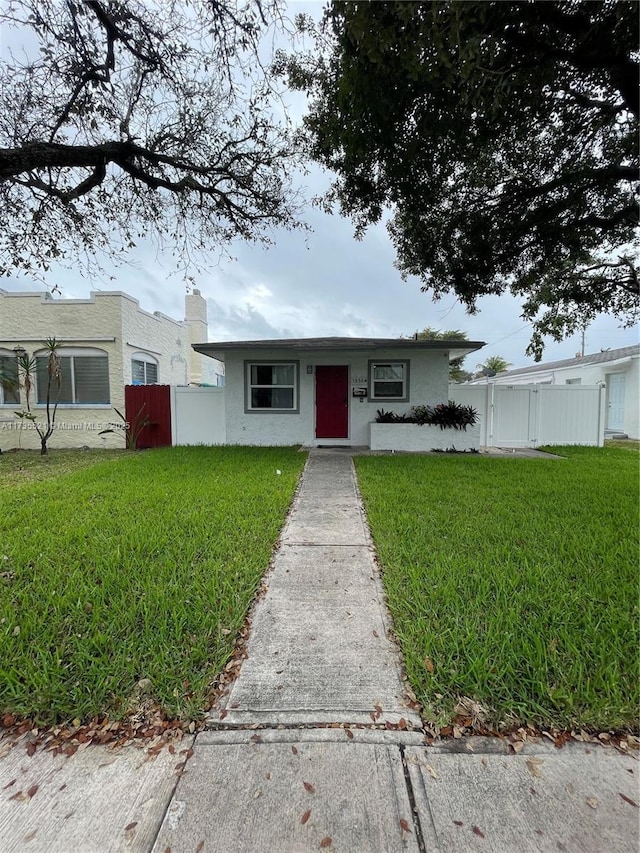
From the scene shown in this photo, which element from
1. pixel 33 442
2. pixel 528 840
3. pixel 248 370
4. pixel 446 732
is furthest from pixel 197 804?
pixel 33 442

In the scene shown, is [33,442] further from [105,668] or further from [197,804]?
[197,804]

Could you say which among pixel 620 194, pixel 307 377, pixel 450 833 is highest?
pixel 620 194

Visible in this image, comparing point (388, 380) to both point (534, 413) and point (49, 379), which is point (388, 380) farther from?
point (49, 379)

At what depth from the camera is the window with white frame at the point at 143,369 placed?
→ 40.6 ft

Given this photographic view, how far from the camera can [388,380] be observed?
35.8ft

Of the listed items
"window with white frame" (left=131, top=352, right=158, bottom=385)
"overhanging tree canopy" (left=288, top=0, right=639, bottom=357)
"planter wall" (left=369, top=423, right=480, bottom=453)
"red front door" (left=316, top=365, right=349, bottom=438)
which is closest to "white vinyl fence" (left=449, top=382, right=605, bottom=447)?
"planter wall" (left=369, top=423, right=480, bottom=453)

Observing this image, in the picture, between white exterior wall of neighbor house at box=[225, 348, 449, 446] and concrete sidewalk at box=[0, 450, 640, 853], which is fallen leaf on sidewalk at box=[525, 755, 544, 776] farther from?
white exterior wall of neighbor house at box=[225, 348, 449, 446]

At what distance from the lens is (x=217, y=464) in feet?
26.5

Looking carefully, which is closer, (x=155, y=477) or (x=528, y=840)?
(x=528, y=840)

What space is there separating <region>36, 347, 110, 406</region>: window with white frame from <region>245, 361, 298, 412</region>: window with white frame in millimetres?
4564

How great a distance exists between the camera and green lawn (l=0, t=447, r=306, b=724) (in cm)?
211

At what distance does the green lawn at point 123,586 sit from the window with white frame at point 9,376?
22.5ft

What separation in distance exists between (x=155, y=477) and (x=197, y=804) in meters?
5.93

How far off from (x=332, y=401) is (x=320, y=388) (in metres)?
0.51
